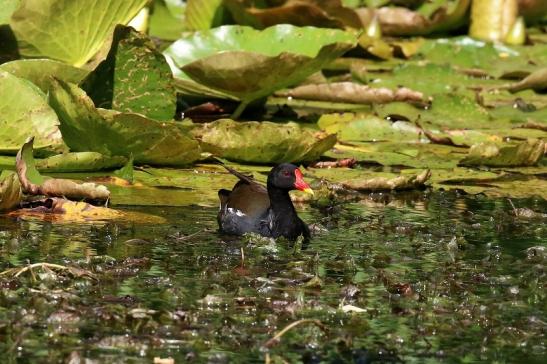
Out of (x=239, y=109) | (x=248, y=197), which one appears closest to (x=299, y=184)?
(x=248, y=197)

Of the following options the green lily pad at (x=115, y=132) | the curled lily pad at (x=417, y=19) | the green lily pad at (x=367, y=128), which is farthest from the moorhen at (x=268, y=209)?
the curled lily pad at (x=417, y=19)

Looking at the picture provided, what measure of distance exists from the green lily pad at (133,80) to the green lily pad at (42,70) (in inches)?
4.0

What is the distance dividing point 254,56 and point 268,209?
1.43 meters

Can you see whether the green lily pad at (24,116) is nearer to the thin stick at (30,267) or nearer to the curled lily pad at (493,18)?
the thin stick at (30,267)

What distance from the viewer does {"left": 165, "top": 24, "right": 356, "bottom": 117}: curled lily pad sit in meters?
7.64

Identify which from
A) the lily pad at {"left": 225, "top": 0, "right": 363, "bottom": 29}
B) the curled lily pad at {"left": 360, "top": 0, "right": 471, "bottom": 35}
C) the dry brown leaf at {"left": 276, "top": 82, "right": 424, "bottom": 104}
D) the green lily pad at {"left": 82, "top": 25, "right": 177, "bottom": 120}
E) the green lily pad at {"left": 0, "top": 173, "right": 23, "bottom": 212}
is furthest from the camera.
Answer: the curled lily pad at {"left": 360, "top": 0, "right": 471, "bottom": 35}

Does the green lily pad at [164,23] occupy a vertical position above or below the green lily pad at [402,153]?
below

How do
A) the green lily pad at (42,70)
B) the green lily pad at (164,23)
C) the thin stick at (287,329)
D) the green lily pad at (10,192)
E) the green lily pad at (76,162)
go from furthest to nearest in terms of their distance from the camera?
1. the green lily pad at (164,23)
2. the green lily pad at (42,70)
3. the green lily pad at (76,162)
4. the green lily pad at (10,192)
5. the thin stick at (287,329)

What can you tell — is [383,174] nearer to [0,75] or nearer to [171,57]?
[171,57]

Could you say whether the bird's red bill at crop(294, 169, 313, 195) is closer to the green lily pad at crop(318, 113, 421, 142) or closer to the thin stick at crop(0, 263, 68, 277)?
the thin stick at crop(0, 263, 68, 277)

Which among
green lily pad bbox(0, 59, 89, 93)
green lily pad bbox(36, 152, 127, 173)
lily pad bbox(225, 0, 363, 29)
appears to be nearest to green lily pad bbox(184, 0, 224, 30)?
lily pad bbox(225, 0, 363, 29)

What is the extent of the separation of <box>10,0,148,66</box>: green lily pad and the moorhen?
1398 mm

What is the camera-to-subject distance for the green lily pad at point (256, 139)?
7.25 metres

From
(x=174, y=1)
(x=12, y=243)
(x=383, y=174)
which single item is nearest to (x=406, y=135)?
(x=383, y=174)
